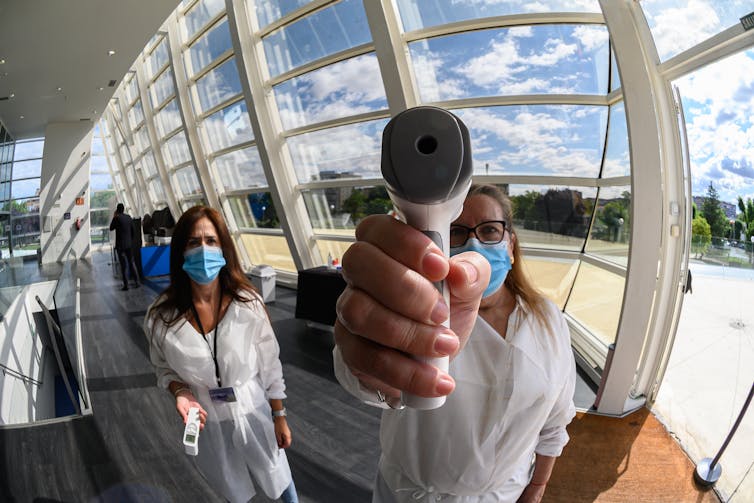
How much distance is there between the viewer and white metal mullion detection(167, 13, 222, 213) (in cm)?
1017

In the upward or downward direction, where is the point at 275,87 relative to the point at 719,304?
upward

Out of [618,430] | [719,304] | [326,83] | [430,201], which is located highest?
[326,83]

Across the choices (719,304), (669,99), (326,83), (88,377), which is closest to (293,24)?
(326,83)

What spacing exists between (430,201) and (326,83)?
23.1 feet

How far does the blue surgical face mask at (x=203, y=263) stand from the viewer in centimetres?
201

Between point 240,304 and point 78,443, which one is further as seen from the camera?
point 78,443

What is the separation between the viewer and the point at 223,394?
183 centimetres

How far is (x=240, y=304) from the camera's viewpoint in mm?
1993

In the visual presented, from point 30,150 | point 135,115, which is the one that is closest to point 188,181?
point 135,115

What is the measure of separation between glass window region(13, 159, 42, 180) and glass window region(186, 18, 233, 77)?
12296mm

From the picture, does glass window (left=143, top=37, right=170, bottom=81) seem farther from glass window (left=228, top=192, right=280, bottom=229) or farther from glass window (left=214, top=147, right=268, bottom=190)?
glass window (left=228, top=192, right=280, bottom=229)

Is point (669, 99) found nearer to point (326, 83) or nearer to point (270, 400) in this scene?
point (270, 400)

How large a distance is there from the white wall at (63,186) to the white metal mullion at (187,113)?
30.7ft

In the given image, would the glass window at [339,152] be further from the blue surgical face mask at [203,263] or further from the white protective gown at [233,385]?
the white protective gown at [233,385]
